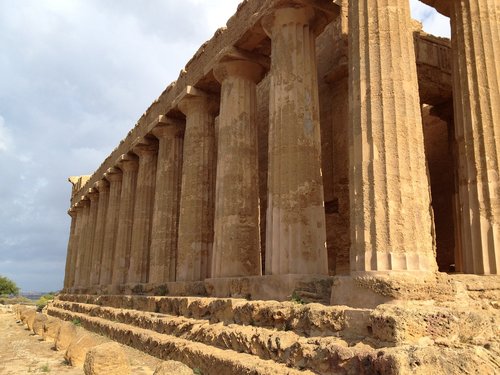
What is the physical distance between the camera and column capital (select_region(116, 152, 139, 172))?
69.6ft

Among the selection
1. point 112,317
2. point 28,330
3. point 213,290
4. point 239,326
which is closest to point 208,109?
point 213,290

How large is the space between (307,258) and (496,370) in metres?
4.42

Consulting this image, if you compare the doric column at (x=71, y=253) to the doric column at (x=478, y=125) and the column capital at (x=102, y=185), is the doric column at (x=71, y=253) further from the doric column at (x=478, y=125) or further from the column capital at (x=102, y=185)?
the doric column at (x=478, y=125)

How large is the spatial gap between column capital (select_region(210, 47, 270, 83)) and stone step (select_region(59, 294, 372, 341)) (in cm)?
588

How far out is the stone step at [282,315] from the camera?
5598mm

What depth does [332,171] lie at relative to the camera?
43.6ft

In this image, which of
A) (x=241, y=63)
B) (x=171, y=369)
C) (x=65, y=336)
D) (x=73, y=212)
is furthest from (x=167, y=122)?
(x=73, y=212)

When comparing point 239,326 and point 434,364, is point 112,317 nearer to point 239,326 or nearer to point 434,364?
point 239,326

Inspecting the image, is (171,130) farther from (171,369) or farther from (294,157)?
(171,369)

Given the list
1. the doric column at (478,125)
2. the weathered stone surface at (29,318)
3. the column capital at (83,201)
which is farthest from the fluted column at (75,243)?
the doric column at (478,125)

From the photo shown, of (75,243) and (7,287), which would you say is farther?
(7,287)

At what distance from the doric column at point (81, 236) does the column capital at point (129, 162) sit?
8635mm

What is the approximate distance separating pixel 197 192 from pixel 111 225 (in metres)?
10.6

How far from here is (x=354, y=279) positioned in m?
6.60
